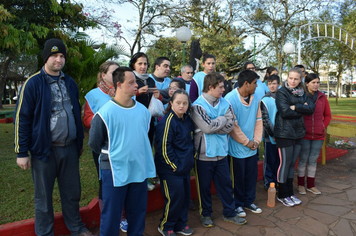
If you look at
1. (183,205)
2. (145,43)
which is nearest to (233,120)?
(183,205)

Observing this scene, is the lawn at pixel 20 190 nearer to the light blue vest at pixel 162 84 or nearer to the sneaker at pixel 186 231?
the sneaker at pixel 186 231

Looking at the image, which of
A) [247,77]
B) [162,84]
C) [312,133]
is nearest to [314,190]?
[312,133]

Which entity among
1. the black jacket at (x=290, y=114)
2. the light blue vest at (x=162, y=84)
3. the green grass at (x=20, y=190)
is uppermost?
the light blue vest at (x=162, y=84)

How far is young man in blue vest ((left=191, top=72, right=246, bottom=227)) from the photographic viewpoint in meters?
3.39

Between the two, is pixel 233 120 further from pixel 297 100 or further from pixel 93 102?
pixel 93 102

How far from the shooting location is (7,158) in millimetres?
6234

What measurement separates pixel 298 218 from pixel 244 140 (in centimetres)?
128

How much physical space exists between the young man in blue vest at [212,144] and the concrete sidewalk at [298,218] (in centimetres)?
17

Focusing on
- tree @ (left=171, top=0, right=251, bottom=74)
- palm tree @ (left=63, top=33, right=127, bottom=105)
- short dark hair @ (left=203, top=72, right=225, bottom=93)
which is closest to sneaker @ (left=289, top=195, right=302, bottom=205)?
short dark hair @ (left=203, top=72, right=225, bottom=93)

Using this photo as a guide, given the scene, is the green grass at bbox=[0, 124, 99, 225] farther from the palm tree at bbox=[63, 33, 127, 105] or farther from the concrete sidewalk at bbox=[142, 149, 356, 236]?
the palm tree at bbox=[63, 33, 127, 105]

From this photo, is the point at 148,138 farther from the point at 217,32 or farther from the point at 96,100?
the point at 217,32

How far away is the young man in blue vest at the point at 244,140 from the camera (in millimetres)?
3777

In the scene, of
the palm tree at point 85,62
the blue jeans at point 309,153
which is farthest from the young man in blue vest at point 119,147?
the palm tree at point 85,62

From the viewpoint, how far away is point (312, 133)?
4430 millimetres
